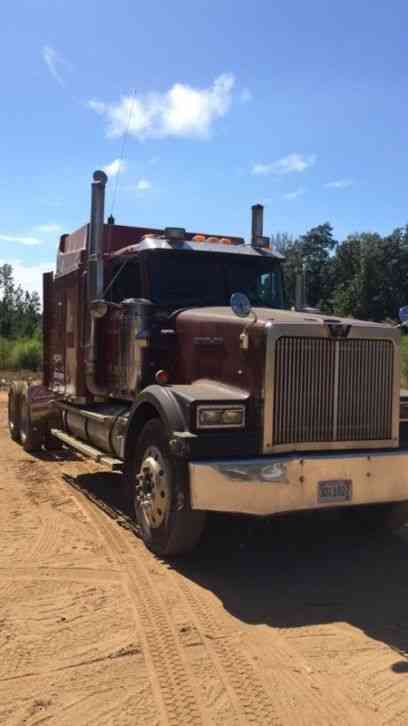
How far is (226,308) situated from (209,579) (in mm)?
2460

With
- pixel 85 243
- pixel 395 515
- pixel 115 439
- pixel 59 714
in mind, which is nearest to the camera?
pixel 59 714

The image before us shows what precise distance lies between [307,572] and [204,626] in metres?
1.45

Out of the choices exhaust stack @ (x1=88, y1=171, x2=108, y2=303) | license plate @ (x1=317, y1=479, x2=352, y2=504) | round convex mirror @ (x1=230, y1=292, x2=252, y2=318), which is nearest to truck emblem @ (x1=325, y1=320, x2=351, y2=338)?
round convex mirror @ (x1=230, y1=292, x2=252, y2=318)

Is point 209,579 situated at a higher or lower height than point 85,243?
lower

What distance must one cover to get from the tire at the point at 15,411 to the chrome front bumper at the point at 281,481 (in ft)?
25.2

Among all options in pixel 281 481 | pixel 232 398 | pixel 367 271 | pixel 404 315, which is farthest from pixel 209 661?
pixel 367 271

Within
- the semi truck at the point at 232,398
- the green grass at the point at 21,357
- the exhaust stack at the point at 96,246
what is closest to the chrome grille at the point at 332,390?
the semi truck at the point at 232,398

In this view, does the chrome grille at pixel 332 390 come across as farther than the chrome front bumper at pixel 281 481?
Yes

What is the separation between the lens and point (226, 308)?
6.56 meters

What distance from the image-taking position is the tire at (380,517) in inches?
251

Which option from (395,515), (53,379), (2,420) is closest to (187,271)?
(395,515)

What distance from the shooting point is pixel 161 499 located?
18.5ft

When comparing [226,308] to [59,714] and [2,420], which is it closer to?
[59,714]

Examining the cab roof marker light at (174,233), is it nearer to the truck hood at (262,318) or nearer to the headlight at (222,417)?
the truck hood at (262,318)
